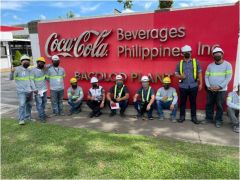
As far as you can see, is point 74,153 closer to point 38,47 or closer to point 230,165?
point 230,165

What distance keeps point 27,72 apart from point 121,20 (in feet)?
10.5

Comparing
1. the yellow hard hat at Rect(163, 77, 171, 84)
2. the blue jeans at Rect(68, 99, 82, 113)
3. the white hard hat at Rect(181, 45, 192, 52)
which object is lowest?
the blue jeans at Rect(68, 99, 82, 113)

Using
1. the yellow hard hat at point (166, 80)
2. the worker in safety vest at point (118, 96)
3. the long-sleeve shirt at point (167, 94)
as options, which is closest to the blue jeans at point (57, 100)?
the worker in safety vest at point (118, 96)

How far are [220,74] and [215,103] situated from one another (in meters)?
0.84

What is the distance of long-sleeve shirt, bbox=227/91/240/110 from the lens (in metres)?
5.83

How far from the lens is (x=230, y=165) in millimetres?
4145

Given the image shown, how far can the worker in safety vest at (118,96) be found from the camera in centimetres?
724

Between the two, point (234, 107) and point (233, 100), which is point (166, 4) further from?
point (234, 107)

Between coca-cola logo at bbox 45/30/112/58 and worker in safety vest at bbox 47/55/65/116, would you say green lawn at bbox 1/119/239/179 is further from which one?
coca-cola logo at bbox 45/30/112/58

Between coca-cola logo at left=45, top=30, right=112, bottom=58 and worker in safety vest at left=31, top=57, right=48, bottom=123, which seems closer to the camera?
worker in safety vest at left=31, top=57, right=48, bottom=123

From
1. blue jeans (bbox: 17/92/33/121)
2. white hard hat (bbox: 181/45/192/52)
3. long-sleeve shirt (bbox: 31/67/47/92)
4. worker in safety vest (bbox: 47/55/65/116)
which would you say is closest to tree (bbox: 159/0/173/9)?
white hard hat (bbox: 181/45/192/52)

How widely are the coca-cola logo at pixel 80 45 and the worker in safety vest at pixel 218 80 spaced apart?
3342 mm

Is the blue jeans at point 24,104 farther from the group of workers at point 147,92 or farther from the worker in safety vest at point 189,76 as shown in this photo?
the worker in safety vest at point 189,76

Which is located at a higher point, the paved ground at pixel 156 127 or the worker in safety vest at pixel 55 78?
the worker in safety vest at pixel 55 78
